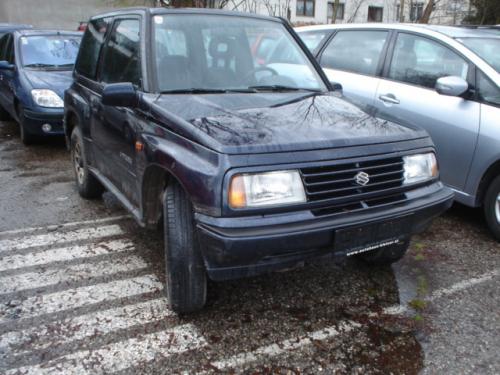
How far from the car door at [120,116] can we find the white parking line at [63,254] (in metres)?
0.54

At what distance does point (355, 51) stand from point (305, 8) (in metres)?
25.4

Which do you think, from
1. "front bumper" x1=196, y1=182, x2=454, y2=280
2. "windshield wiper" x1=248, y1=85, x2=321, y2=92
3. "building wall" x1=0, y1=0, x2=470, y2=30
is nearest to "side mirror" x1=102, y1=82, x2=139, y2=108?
"windshield wiper" x1=248, y1=85, x2=321, y2=92

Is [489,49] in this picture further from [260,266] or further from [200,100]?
[260,266]

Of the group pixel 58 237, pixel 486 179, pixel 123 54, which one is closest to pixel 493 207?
pixel 486 179

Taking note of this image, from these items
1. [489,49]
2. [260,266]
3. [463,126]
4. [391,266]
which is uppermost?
[489,49]

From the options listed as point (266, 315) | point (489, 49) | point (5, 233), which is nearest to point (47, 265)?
point (5, 233)

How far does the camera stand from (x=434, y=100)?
441 cm

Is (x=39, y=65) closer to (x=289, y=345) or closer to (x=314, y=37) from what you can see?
(x=314, y=37)

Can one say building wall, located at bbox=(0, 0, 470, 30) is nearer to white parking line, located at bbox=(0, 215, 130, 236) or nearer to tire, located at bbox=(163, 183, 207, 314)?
white parking line, located at bbox=(0, 215, 130, 236)

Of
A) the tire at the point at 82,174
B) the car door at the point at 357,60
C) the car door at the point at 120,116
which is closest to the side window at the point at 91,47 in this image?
the car door at the point at 120,116

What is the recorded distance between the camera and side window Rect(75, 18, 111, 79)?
169 inches

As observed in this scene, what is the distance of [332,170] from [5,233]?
3.14 metres

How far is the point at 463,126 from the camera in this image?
13.6ft

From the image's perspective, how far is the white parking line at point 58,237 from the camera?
13.0 ft
